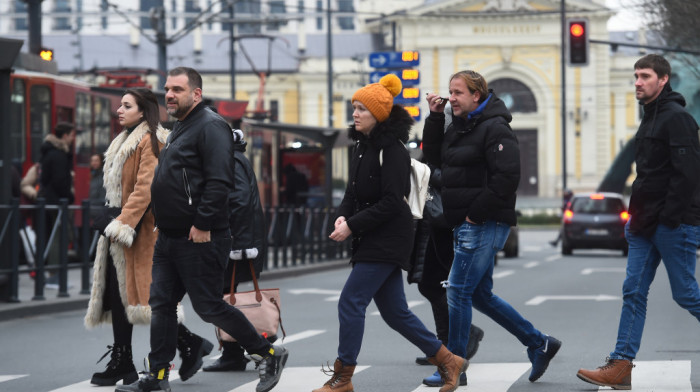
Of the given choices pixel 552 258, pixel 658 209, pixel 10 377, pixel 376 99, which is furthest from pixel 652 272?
pixel 552 258

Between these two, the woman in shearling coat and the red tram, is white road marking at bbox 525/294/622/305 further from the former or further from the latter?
the woman in shearling coat

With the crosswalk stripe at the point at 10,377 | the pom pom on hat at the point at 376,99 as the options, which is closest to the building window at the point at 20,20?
the crosswalk stripe at the point at 10,377

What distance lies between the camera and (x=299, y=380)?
8156mm

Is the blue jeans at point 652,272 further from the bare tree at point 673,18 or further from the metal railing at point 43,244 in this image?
the bare tree at point 673,18

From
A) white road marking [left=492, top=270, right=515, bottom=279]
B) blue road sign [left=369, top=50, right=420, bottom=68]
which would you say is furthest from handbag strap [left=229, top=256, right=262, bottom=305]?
blue road sign [left=369, top=50, right=420, bottom=68]

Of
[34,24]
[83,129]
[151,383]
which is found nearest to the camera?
[151,383]

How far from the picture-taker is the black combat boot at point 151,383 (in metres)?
7.14

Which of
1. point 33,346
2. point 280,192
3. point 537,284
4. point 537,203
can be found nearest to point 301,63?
point 537,203

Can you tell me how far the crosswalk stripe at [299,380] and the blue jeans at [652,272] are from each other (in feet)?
5.74

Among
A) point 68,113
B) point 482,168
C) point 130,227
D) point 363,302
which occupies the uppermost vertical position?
point 68,113

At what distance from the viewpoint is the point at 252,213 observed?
8.27 meters

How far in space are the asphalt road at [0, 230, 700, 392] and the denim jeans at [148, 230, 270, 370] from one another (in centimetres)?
67

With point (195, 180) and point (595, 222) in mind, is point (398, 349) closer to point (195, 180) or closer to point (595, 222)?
point (195, 180)

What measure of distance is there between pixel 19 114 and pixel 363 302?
53.6ft
